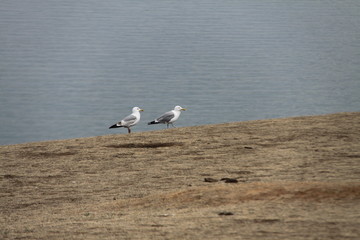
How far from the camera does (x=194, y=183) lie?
9227 mm

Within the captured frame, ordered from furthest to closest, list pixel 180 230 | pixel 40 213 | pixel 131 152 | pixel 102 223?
pixel 131 152 → pixel 40 213 → pixel 102 223 → pixel 180 230

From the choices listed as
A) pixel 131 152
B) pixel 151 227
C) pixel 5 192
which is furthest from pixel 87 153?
pixel 151 227

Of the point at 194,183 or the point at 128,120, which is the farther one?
the point at 128,120

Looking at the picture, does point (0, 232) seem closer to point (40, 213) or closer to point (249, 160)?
point (40, 213)

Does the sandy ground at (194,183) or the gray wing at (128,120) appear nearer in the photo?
the sandy ground at (194,183)

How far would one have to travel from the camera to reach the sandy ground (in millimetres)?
6047

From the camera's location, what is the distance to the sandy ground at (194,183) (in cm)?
605

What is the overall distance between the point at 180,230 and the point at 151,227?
39 centimetres

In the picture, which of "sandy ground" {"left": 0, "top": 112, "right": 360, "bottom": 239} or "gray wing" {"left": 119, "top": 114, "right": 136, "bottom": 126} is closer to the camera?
"sandy ground" {"left": 0, "top": 112, "right": 360, "bottom": 239}

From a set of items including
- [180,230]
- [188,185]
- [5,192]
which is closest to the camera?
[180,230]

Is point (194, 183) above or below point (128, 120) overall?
below

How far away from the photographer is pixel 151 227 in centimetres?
625

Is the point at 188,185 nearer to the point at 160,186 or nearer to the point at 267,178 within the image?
the point at 160,186

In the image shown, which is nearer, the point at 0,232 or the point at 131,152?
the point at 0,232
